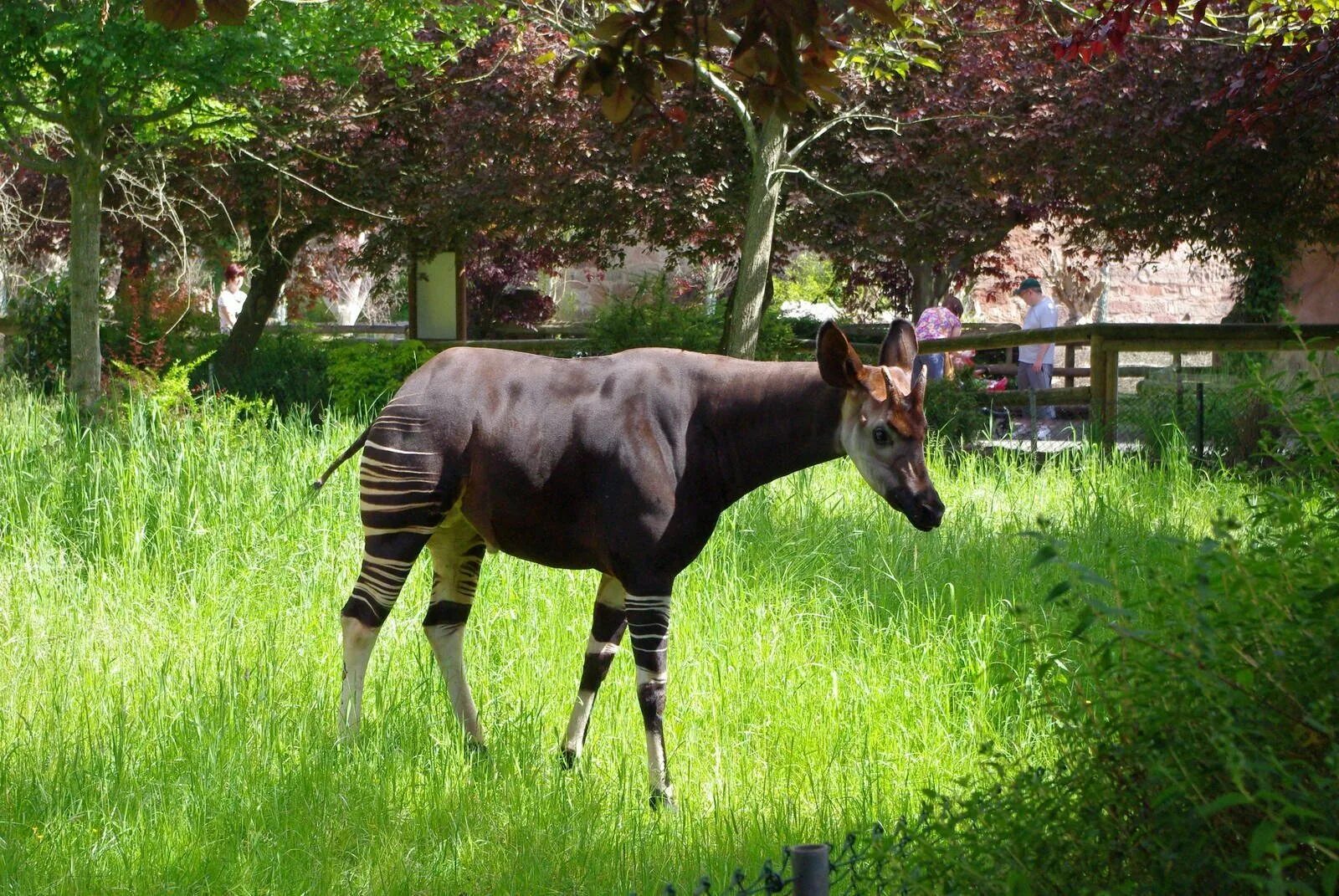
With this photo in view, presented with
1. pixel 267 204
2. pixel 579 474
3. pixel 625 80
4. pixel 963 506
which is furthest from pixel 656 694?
pixel 267 204

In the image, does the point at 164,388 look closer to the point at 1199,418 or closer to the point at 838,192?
the point at 838,192

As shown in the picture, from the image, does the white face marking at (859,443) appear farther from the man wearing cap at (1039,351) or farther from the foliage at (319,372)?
the foliage at (319,372)

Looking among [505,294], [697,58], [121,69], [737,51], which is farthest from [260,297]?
[737,51]

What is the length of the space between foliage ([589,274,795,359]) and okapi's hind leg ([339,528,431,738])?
968 cm

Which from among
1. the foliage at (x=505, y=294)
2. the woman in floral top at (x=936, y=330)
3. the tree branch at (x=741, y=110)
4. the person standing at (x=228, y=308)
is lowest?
the woman in floral top at (x=936, y=330)

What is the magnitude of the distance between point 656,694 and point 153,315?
1481 cm

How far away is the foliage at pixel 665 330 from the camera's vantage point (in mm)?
14289

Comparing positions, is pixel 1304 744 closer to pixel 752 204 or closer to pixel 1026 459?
pixel 1026 459

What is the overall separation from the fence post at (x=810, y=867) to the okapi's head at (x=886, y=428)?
67.9 inches

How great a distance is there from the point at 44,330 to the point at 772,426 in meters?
12.2

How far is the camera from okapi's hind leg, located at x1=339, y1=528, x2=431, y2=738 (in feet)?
14.0

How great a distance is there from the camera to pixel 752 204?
11.1 metres

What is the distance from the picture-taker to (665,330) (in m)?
14.4

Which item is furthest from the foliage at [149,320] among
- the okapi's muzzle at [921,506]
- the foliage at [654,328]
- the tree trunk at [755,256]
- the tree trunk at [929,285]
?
the okapi's muzzle at [921,506]
